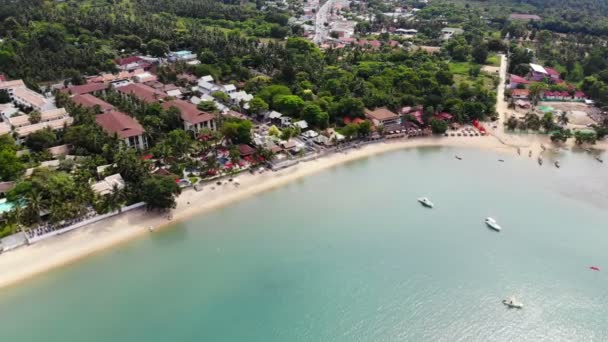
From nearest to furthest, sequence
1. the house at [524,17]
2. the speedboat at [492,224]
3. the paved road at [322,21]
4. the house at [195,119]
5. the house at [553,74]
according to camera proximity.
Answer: the speedboat at [492,224], the house at [195,119], the house at [553,74], the paved road at [322,21], the house at [524,17]

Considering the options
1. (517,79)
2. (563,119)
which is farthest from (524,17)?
(563,119)

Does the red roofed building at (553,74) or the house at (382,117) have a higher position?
the red roofed building at (553,74)

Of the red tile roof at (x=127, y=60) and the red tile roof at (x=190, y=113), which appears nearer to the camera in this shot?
the red tile roof at (x=190, y=113)

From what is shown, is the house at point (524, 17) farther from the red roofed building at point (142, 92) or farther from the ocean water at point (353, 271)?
the red roofed building at point (142, 92)

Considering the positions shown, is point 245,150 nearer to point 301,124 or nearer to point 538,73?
point 301,124

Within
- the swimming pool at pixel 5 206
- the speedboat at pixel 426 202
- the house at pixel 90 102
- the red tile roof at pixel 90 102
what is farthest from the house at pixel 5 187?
the speedboat at pixel 426 202

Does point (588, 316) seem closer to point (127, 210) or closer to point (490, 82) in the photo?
point (127, 210)
